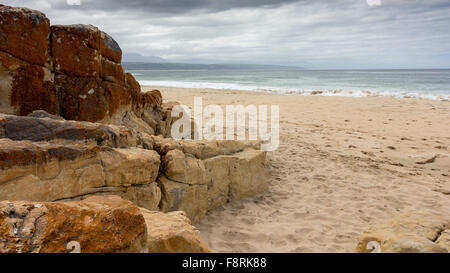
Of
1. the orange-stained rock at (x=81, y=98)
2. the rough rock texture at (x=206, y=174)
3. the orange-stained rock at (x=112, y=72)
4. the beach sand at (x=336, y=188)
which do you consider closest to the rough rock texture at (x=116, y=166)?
the rough rock texture at (x=206, y=174)

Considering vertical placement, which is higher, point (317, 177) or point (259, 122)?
point (259, 122)

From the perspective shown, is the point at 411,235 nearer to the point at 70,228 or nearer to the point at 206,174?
the point at 206,174

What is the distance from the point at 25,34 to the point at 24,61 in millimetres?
322

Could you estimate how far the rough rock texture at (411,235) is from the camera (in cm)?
222

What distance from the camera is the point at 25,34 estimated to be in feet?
11.4

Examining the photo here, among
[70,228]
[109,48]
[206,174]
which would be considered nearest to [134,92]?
[109,48]

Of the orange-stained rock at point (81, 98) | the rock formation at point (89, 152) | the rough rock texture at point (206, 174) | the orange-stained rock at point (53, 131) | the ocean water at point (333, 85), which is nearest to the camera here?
the rock formation at point (89, 152)

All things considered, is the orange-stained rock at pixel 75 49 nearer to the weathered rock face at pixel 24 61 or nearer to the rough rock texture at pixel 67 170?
the weathered rock face at pixel 24 61

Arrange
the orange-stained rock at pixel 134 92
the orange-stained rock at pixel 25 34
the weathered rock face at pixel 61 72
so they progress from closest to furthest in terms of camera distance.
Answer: the orange-stained rock at pixel 25 34 → the weathered rock face at pixel 61 72 → the orange-stained rock at pixel 134 92

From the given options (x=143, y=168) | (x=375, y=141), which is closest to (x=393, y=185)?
(x=375, y=141)

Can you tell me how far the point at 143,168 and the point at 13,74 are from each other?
2047 mm

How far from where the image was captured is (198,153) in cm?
407

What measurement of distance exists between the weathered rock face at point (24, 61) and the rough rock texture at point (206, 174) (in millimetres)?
1671
